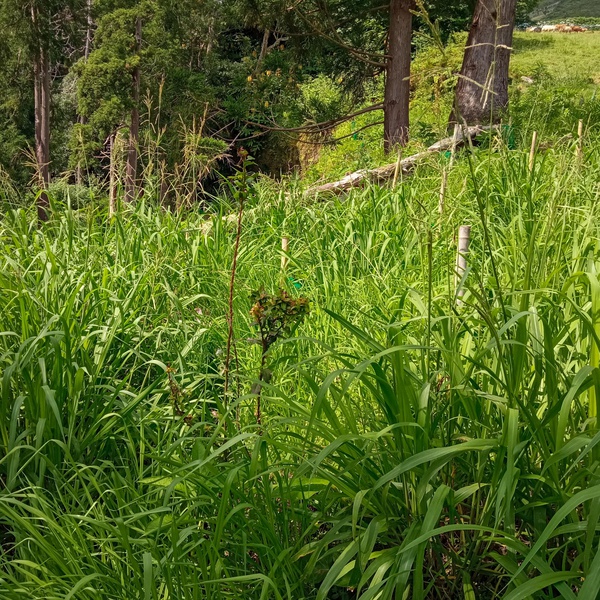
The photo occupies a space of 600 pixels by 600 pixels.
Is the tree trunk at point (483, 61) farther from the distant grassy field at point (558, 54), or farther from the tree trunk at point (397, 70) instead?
the distant grassy field at point (558, 54)

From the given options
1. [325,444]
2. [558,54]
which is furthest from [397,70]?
[558,54]

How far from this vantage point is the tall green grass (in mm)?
1684

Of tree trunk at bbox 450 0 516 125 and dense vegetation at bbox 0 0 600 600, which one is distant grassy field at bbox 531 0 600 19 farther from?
dense vegetation at bbox 0 0 600 600

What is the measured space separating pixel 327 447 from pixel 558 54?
20.7 meters

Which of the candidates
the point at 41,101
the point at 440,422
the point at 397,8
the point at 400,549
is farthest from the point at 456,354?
the point at 41,101

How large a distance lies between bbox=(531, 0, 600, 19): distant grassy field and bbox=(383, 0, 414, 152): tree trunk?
1478 inches

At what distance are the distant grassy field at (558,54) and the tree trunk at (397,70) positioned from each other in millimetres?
6024

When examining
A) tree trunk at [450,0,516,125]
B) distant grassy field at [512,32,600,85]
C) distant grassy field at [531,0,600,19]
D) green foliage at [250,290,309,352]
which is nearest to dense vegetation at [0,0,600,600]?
green foliage at [250,290,309,352]

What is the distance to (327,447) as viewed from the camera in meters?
1.68

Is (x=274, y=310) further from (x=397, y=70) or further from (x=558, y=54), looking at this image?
(x=558, y=54)

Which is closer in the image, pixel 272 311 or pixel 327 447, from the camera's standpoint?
pixel 327 447

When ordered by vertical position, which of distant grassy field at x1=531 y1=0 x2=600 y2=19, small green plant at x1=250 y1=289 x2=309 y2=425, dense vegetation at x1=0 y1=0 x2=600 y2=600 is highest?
distant grassy field at x1=531 y1=0 x2=600 y2=19

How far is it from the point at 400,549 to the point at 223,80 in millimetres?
22297

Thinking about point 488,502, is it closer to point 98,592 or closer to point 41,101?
point 98,592
